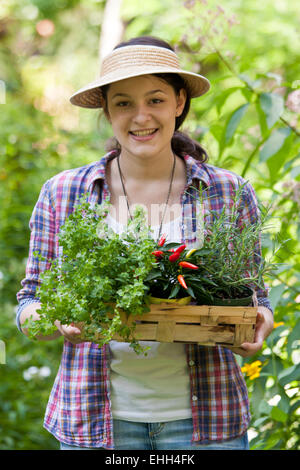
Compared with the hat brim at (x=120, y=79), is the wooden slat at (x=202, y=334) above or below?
below

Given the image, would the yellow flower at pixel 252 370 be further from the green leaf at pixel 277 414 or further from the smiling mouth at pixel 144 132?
the smiling mouth at pixel 144 132

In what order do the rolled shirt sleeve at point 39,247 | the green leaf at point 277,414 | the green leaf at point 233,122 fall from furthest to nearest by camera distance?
the green leaf at point 233,122
the green leaf at point 277,414
the rolled shirt sleeve at point 39,247

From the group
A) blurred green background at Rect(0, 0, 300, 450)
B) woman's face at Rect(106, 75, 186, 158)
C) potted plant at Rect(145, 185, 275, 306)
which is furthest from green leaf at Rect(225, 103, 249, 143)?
potted plant at Rect(145, 185, 275, 306)

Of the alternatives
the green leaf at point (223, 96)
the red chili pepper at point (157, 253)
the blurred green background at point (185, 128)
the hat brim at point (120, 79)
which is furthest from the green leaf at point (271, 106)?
the red chili pepper at point (157, 253)

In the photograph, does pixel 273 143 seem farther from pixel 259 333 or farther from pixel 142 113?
pixel 259 333

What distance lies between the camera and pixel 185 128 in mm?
2123

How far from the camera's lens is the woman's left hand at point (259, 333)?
1403 millimetres

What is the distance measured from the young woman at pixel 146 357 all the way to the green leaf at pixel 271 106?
0.92 feet

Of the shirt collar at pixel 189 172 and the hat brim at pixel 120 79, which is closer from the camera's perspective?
the hat brim at pixel 120 79

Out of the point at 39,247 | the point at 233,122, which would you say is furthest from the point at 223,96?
the point at 39,247

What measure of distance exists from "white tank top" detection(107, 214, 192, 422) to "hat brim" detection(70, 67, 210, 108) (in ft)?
2.22

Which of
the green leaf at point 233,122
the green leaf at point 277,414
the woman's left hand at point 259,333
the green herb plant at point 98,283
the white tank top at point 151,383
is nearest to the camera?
the green herb plant at point 98,283

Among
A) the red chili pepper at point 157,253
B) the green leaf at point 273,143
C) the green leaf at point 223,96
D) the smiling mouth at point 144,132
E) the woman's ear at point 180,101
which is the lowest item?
the red chili pepper at point 157,253
